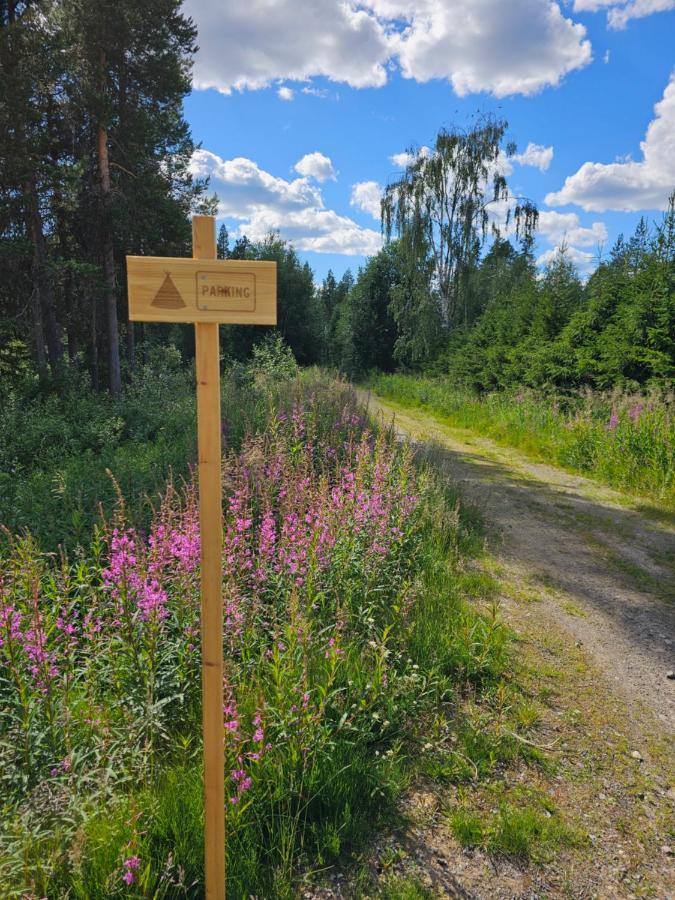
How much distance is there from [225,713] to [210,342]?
1702mm

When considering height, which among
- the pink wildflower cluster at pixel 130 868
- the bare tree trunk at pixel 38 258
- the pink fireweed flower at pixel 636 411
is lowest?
the pink wildflower cluster at pixel 130 868

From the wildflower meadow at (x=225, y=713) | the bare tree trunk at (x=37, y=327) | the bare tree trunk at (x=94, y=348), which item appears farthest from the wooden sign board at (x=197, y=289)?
the bare tree trunk at (x=94, y=348)

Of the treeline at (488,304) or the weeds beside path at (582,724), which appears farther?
the treeline at (488,304)

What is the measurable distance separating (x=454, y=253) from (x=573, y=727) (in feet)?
68.5

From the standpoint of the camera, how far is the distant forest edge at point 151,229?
37.3 ft

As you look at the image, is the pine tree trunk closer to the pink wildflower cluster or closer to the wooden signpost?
the wooden signpost

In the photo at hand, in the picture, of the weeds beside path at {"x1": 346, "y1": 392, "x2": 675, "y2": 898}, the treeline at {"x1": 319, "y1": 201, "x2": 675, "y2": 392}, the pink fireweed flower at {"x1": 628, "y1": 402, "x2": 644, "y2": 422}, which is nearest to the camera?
the weeds beside path at {"x1": 346, "y1": 392, "x2": 675, "y2": 898}

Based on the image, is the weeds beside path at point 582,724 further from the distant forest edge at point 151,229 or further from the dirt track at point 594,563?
the distant forest edge at point 151,229

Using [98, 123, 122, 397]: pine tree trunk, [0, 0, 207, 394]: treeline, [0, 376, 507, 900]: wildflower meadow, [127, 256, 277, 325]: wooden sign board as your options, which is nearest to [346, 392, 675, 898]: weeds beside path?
[0, 376, 507, 900]: wildflower meadow

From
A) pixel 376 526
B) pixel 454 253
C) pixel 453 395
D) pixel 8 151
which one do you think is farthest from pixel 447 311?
pixel 376 526

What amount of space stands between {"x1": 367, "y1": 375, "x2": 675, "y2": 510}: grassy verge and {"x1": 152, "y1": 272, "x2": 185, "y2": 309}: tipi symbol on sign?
7.42 m

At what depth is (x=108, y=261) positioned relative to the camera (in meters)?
14.6

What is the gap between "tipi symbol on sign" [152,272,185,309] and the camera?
1.87m

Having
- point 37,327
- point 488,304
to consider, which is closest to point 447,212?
point 488,304
